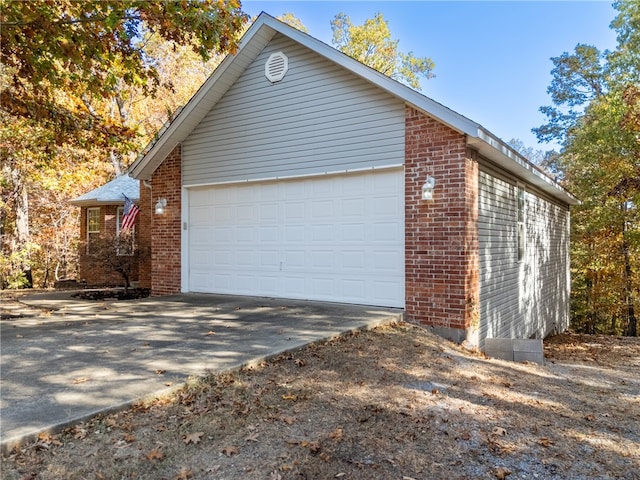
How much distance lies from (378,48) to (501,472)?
24417 mm

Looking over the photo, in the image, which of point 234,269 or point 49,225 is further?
point 49,225

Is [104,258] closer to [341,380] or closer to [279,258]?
[279,258]

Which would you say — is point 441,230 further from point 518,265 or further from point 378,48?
point 378,48

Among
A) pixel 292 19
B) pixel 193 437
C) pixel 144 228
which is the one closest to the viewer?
pixel 193 437

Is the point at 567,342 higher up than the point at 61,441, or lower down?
lower down

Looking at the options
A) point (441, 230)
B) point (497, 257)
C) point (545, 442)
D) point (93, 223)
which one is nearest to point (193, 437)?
point (545, 442)

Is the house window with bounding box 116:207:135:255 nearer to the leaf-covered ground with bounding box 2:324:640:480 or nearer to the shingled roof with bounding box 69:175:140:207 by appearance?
the shingled roof with bounding box 69:175:140:207

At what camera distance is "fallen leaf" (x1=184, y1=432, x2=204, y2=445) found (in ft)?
9.37

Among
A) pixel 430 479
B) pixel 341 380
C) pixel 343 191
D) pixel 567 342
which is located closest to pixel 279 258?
pixel 343 191

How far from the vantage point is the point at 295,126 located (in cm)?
809

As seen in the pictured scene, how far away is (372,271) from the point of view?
7352mm

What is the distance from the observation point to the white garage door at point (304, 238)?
7.27 m

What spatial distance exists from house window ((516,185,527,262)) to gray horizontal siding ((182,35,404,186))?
3.72 meters

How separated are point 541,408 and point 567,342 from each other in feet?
28.3
